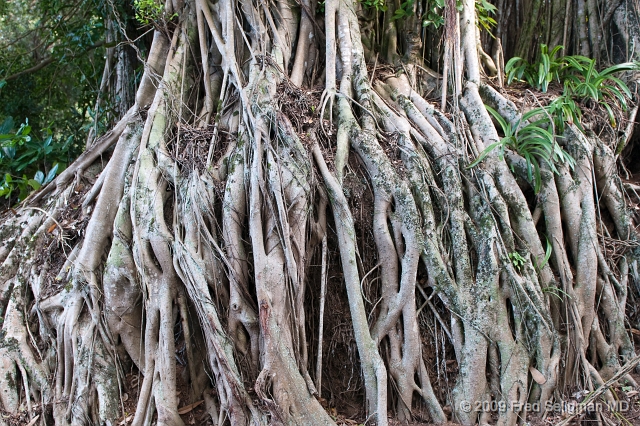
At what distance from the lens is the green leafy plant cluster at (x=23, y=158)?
4766mm

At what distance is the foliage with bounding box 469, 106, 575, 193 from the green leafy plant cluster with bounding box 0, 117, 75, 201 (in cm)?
372

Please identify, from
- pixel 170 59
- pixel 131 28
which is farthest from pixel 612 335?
pixel 131 28

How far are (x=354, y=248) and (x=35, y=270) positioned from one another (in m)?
2.32

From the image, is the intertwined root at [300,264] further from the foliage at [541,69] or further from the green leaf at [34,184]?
the green leaf at [34,184]

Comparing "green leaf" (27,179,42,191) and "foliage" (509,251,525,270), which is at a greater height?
"green leaf" (27,179,42,191)

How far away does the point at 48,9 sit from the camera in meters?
5.65

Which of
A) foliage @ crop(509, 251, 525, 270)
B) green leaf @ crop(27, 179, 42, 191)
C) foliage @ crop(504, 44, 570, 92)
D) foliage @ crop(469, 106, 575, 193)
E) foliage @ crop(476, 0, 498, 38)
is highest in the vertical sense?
foliage @ crop(476, 0, 498, 38)

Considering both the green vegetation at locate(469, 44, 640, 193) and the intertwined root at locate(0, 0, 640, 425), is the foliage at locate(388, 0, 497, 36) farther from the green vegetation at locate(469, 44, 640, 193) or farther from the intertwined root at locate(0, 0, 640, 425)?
the intertwined root at locate(0, 0, 640, 425)

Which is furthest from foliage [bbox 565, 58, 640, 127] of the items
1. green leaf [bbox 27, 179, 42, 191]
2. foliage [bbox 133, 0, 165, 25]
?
green leaf [bbox 27, 179, 42, 191]

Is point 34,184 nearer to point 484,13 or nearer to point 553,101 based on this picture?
point 484,13

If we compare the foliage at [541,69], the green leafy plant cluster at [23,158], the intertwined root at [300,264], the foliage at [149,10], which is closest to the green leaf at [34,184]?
the green leafy plant cluster at [23,158]

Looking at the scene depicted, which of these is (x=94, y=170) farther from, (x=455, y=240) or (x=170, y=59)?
(x=455, y=240)

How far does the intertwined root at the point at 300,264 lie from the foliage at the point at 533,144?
0.07m

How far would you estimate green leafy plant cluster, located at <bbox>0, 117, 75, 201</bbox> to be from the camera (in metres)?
4.77
